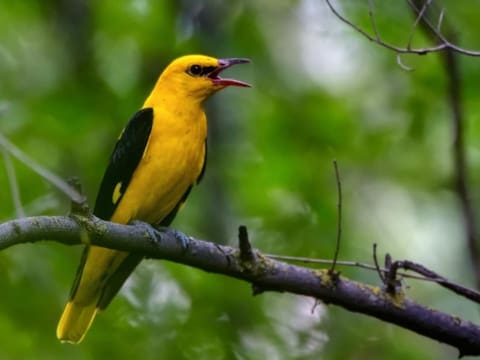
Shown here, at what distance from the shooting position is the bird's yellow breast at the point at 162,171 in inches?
221

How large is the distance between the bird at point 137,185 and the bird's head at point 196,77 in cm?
17

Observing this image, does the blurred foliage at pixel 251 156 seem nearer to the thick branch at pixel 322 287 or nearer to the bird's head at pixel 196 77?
the bird's head at pixel 196 77

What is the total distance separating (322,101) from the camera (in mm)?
8453

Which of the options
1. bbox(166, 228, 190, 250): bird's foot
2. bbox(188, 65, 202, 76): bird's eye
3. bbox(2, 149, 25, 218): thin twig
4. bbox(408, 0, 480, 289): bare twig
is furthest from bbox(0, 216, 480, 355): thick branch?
bbox(188, 65, 202, 76): bird's eye

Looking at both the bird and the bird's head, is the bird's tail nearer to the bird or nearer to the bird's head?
the bird

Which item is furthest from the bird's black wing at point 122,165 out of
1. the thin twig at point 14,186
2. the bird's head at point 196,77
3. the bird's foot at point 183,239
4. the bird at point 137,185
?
the bird's foot at point 183,239

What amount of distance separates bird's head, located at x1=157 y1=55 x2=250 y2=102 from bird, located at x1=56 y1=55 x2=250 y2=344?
0.17m

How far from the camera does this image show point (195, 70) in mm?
6277

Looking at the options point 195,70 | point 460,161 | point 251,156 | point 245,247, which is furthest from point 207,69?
point 251,156

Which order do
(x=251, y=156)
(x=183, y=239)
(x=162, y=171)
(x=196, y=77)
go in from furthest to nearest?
(x=251, y=156)
(x=196, y=77)
(x=162, y=171)
(x=183, y=239)

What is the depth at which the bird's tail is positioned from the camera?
5.63 m

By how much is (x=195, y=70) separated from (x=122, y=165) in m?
0.96

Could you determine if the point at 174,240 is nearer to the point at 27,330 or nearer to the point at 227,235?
the point at 27,330

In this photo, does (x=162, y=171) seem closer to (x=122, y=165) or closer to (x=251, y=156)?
(x=122, y=165)
